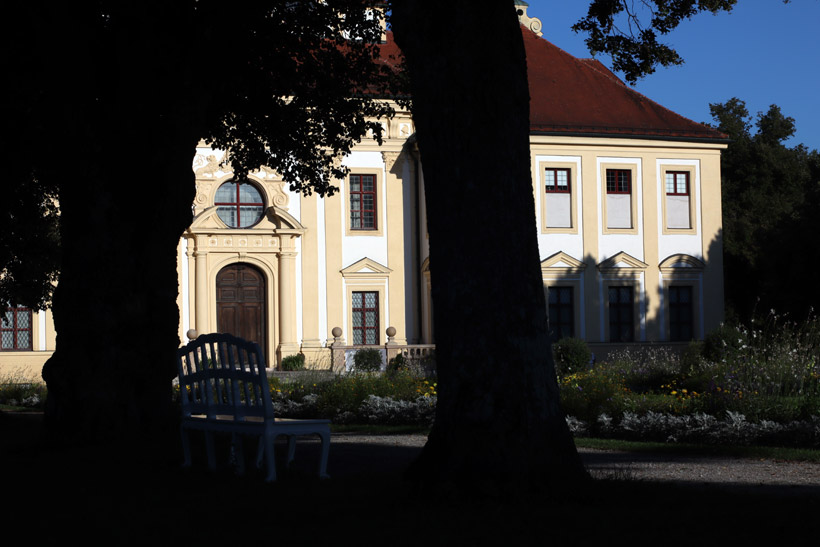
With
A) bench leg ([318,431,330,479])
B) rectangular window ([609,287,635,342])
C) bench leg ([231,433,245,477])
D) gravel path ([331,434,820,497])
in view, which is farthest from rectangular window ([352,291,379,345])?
bench leg ([318,431,330,479])

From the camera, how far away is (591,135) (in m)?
35.3

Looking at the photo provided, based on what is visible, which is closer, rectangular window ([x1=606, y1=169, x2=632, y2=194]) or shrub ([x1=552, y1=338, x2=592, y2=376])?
shrub ([x1=552, y1=338, x2=592, y2=376])

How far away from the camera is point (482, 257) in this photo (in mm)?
5758

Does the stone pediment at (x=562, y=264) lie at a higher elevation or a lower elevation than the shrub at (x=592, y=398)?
higher

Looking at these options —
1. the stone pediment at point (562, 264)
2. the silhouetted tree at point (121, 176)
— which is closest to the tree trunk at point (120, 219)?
the silhouetted tree at point (121, 176)

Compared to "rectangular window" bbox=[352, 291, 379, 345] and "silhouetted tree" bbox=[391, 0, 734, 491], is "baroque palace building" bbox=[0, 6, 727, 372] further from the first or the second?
"silhouetted tree" bbox=[391, 0, 734, 491]

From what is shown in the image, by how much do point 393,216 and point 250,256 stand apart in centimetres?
456

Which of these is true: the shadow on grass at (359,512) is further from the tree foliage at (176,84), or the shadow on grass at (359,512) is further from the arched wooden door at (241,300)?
the arched wooden door at (241,300)

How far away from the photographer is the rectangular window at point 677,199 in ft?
119

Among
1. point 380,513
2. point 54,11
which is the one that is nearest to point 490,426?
point 380,513

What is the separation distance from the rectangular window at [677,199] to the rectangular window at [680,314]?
7.03 feet

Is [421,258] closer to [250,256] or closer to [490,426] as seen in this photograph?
[250,256]

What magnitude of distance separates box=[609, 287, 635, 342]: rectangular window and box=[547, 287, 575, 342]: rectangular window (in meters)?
1.38

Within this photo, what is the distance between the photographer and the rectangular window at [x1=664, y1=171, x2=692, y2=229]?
3641 cm
